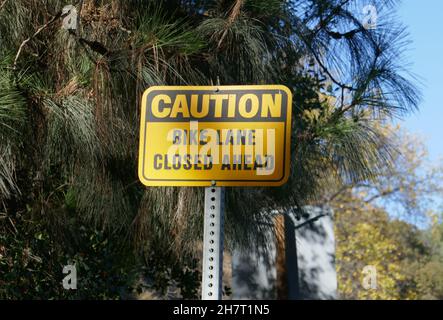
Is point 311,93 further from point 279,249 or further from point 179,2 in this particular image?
point 279,249

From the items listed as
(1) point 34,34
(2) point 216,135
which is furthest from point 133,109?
(2) point 216,135

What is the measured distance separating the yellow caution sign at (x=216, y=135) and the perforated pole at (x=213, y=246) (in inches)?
2.4

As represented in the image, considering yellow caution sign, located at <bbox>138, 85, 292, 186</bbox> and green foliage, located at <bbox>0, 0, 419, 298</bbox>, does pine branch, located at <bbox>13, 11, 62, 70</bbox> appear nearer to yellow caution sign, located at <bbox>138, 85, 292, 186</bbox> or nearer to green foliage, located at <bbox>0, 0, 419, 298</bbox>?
green foliage, located at <bbox>0, 0, 419, 298</bbox>

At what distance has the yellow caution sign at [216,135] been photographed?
2.24m

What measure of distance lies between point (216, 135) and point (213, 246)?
31 centimetres

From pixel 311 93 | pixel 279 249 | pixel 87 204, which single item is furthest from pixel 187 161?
pixel 279 249

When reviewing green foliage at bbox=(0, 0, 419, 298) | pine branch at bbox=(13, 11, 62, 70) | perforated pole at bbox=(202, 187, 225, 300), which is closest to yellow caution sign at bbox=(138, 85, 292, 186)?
perforated pole at bbox=(202, 187, 225, 300)

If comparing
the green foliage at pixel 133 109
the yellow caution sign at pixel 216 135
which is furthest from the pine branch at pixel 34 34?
the yellow caution sign at pixel 216 135

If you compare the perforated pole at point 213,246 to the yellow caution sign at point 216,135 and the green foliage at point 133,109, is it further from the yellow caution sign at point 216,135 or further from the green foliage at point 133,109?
the green foliage at point 133,109

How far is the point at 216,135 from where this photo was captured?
2252mm

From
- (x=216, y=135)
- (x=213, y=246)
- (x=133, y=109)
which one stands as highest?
(x=133, y=109)

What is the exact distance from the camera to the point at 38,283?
7.09 metres

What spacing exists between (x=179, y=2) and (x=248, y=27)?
4.77 feet

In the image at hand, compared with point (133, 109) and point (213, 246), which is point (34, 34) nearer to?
point (133, 109)
